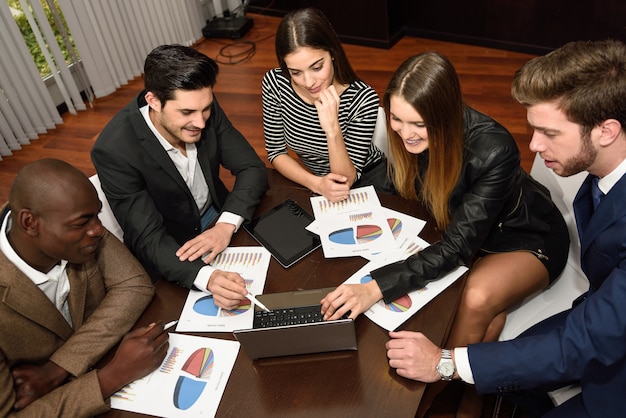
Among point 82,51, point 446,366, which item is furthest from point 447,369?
point 82,51

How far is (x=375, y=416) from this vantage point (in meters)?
1.29

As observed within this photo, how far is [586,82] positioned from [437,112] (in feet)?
1.51

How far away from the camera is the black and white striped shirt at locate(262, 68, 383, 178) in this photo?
2.25m

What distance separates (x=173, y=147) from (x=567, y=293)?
5.41 feet

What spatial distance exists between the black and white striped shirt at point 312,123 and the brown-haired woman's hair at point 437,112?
0.36 meters

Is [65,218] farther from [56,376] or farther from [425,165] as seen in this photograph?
[425,165]

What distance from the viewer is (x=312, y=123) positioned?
2.37 metres

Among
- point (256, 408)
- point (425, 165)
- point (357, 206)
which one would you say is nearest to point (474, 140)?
point (425, 165)

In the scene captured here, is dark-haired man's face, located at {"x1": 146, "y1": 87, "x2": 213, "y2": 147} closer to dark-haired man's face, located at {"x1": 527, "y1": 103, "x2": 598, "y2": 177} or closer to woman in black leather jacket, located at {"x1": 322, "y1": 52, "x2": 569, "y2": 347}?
woman in black leather jacket, located at {"x1": 322, "y1": 52, "x2": 569, "y2": 347}

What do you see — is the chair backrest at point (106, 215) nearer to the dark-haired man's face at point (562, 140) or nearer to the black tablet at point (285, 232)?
the black tablet at point (285, 232)

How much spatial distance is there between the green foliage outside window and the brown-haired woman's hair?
3416 millimetres

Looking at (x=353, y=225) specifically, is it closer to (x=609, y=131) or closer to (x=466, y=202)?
(x=466, y=202)

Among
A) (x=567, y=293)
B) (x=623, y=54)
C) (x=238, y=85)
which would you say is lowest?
(x=238, y=85)

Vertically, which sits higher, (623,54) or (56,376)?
(623,54)
